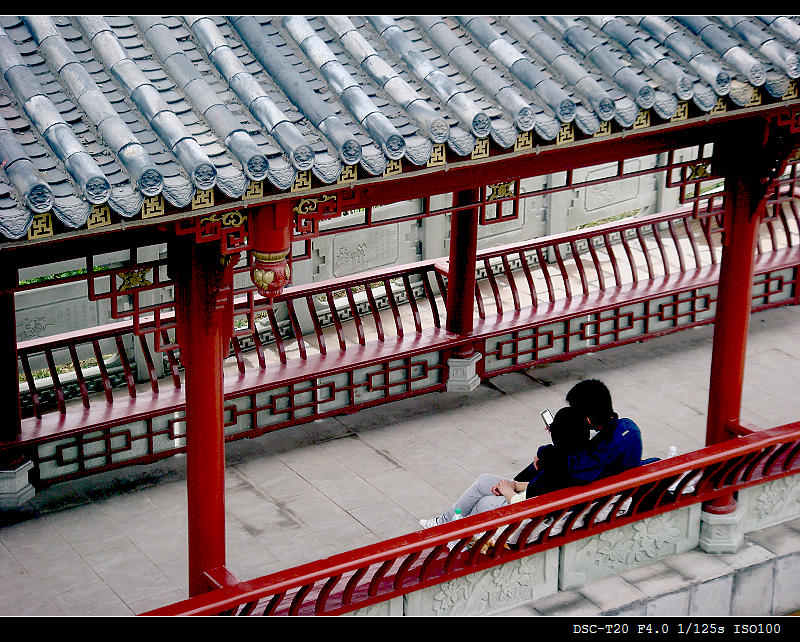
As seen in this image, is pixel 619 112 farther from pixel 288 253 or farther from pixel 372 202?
pixel 288 253

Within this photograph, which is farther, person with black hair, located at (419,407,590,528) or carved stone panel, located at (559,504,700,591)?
carved stone panel, located at (559,504,700,591)

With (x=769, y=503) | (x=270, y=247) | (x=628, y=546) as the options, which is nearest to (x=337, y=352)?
(x=628, y=546)

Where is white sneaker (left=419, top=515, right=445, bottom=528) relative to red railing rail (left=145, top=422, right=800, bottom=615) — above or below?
below

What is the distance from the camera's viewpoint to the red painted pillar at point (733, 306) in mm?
10758

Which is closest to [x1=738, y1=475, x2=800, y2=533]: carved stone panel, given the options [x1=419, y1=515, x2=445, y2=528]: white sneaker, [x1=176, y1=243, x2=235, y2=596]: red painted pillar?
[x1=419, y1=515, x2=445, y2=528]: white sneaker

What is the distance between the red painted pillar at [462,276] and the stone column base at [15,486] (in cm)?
388

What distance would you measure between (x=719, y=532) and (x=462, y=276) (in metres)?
3.42

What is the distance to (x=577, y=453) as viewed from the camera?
9.95 m

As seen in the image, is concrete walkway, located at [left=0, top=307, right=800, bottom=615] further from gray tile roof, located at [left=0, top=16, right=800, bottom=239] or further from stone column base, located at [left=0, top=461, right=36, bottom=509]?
gray tile roof, located at [left=0, top=16, right=800, bottom=239]

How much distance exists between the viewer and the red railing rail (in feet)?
29.3

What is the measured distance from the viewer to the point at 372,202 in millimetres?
8875

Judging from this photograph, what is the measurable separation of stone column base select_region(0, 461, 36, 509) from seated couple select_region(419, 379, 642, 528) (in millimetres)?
3178
